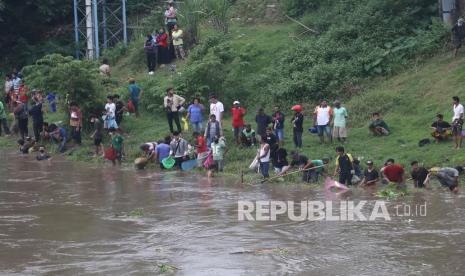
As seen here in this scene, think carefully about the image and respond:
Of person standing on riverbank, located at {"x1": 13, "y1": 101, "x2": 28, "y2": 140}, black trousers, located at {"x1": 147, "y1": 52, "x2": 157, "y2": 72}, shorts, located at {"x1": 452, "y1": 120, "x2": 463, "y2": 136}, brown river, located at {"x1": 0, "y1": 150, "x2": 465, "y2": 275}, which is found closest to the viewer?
brown river, located at {"x1": 0, "y1": 150, "x2": 465, "y2": 275}

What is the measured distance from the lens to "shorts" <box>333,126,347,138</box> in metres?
23.9

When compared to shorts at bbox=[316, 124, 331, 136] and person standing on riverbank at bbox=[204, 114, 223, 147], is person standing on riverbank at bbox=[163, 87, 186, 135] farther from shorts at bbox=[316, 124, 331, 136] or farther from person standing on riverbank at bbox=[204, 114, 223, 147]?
shorts at bbox=[316, 124, 331, 136]

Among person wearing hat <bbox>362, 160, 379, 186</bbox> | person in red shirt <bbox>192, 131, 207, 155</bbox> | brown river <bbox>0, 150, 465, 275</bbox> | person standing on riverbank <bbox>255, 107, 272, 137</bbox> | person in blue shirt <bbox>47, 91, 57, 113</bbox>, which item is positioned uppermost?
person in blue shirt <bbox>47, 91, 57, 113</bbox>

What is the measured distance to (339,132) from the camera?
23984mm

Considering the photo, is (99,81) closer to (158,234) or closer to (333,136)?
Answer: (333,136)

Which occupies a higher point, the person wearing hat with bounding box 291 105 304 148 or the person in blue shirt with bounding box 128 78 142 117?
the person in blue shirt with bounding box 128 78 142 117

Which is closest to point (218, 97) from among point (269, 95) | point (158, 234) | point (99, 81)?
point (269, 95)

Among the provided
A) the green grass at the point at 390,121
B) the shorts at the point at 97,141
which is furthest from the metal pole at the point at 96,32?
the shorts at the point at 97,141

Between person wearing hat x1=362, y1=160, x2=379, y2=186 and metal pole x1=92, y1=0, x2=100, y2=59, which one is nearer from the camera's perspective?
person wearing hat x1=362, y1=160, x2=379, y2=186

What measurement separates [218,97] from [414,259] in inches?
587

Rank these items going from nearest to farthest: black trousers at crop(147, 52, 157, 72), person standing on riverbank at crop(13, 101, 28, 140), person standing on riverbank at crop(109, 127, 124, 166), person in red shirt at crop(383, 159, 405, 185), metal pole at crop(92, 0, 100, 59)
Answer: person in red shirt at crop(383, 159, 405, 185) → person standing on riverbank at crop(109, 127, 124, 166) → person standing on riverbank at crop(13, 101, 28, 140) → black trousers at crop(147, 52, 157, 72) → metal pole at crop(92, 0, 100, 59)

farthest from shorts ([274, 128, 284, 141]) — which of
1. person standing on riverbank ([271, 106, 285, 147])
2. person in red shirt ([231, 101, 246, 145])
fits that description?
person in red shirt ([231, 101, 246, 145])

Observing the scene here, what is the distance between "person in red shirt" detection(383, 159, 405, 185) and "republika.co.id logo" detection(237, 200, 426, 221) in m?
1.40

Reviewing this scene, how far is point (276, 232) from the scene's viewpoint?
16.2m
